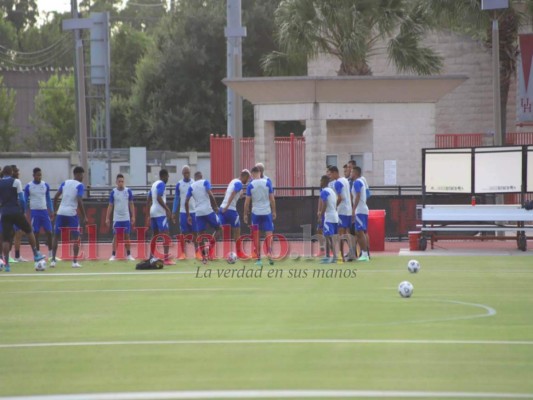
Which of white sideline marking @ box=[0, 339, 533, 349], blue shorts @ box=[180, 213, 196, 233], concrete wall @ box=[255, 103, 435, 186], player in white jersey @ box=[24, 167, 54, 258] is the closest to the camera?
white sideline marking @ box=[0, 339, 533, 349]

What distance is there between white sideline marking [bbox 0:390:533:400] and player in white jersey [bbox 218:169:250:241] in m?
14.8

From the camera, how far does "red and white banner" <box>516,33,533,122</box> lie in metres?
30.7

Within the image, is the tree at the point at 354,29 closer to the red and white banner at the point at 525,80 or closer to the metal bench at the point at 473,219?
the red and white banner at the point at 525,80

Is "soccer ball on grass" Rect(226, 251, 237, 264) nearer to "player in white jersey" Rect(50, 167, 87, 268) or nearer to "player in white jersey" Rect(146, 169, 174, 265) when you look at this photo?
"player in white jersey" Rect(146, 169, 174, 265)

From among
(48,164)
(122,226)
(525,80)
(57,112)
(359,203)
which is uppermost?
(57,112)

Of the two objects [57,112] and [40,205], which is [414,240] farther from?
[57,112]

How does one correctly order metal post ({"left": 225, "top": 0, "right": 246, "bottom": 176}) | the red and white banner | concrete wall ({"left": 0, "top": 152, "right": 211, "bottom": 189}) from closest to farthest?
1. the red and white banner
2. metal post ({"left": 225, "top": 0, "right": 246, "bottom": 176})
3. concrete wall ({"left": 0, "top": 152, "right": 211, "bottom": 189})

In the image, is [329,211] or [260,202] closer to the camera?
[260,202]

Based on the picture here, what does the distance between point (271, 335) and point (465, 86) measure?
37.7 meters

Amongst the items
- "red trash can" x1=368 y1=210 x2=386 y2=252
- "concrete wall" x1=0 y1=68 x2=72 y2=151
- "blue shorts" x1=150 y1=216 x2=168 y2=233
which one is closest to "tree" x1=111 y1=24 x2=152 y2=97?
"concrete wall" x1=0 y1=68 x2=72 y2=151

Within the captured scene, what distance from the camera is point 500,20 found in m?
41.2

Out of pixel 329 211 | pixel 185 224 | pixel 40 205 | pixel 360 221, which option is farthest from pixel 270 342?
pixel 40 205

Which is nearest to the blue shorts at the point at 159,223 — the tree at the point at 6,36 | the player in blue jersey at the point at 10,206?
the player in blue jersey at the point at 10,206

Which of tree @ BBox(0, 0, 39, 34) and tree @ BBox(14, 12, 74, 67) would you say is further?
tree @ BBox(0, 0, 39, 34)
